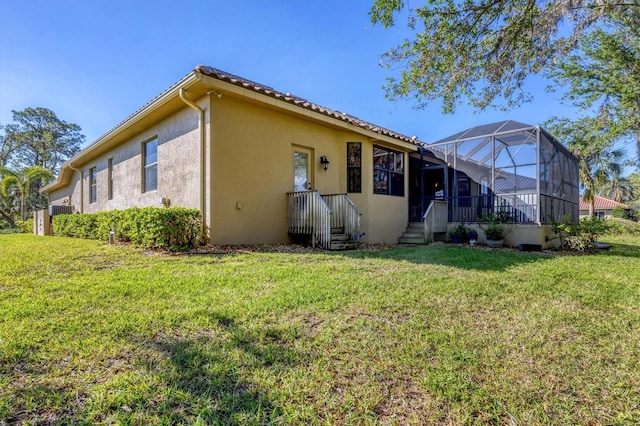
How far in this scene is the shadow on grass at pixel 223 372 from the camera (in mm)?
1700

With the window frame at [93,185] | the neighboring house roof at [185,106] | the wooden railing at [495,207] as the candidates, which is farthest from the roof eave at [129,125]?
the wooden railing at [495,207]

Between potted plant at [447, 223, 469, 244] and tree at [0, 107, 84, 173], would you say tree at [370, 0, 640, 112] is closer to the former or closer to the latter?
potted plant at [447, 223, 469, 244]

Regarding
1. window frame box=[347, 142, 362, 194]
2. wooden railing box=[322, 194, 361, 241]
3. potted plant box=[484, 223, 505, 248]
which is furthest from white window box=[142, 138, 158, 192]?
potted plant box=[484, 223, 505, 248]

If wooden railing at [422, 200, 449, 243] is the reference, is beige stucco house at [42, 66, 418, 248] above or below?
above

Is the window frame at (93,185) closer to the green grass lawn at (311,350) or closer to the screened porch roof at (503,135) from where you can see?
the green grass lawn at (311,350)

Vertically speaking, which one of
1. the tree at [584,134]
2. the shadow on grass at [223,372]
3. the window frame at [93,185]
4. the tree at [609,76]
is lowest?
the shadow on grass at [223,372]

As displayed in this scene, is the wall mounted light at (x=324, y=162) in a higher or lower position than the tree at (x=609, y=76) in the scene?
lower

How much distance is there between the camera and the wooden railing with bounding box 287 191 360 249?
25.6ft

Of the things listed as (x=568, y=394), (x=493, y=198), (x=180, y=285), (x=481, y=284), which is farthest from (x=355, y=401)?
(x=493, y=198)

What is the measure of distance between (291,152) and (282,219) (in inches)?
75.6

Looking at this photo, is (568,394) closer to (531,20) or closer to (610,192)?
(531,20)

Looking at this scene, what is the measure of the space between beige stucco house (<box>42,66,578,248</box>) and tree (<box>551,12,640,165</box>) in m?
2.64

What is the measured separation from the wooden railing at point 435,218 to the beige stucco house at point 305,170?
45 millimetres

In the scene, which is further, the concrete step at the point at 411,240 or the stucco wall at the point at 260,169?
the concrete step at the point at 411,240
